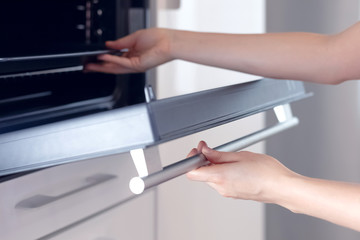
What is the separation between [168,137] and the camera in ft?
1.84

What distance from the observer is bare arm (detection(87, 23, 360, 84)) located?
877 mm

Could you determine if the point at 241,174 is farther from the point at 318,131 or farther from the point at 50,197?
the point at 318,131

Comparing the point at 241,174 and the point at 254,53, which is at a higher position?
the point at 254,53

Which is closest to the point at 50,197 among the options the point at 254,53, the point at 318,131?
the point at 254,53

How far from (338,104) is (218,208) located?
1.67ft

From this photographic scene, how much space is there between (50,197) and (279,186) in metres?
0.31

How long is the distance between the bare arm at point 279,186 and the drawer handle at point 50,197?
208 millimetres

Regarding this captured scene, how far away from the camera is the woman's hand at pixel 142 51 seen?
2.77ft

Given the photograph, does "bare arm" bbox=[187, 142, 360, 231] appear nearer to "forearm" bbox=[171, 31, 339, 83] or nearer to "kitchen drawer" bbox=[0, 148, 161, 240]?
"kitchen drawer" bbox=[0, 148, 161, 240]

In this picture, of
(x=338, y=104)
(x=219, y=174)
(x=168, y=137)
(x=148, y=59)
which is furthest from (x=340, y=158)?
(x=168, y=137)

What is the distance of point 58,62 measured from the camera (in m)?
0.71

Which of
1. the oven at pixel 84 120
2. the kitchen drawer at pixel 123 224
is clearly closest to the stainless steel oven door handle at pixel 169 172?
the oven at pixel 84 120

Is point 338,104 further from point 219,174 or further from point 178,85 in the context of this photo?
point 219,174

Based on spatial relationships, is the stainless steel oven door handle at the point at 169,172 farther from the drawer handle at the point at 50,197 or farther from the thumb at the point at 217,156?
the drawer handle at the point at 50,197
